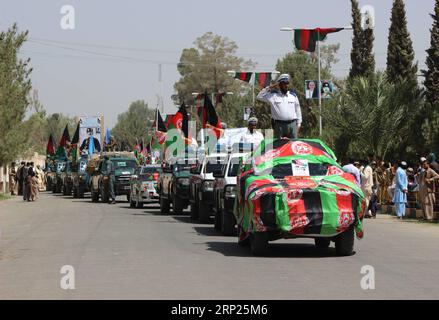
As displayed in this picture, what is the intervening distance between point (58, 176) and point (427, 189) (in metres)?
38.9

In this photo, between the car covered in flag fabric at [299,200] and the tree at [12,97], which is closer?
the car covered in flag fabric at [299,200]

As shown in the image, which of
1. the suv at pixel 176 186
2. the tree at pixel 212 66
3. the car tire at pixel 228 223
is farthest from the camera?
the tree at pixel 212 66

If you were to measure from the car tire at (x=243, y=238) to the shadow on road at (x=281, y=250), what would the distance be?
105mm

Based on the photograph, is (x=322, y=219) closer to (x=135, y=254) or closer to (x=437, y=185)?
(x=135, y=254)

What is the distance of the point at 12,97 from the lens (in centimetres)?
5072

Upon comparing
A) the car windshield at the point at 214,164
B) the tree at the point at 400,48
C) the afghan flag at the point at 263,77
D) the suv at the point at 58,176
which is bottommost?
the suv at the point at 58,176

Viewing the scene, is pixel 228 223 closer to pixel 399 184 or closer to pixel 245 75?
pixel 399 184

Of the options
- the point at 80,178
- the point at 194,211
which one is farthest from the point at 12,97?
the point at 194,211

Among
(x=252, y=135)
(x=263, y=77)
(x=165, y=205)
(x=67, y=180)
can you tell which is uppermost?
(x=263, y=77)

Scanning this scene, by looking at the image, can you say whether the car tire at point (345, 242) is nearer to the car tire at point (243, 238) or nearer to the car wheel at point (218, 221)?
the car tire at point (243, 238)

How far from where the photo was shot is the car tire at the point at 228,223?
20531 mm

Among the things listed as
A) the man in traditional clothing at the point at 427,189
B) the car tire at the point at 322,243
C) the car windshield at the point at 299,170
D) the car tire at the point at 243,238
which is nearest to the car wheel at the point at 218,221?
the car tire at the point at 243,238

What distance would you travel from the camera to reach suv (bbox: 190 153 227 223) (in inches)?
979
